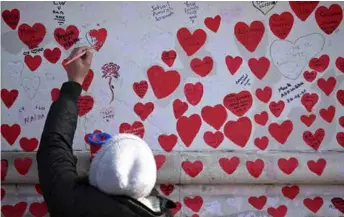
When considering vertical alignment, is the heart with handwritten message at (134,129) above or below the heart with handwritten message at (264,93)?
below

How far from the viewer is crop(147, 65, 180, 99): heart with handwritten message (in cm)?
332

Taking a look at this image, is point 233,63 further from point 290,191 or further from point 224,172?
point 290,191

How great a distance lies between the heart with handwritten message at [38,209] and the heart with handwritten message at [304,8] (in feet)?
7.27

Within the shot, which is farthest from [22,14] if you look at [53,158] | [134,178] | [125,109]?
[134,178]

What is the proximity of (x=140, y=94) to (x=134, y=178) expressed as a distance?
5.54ft

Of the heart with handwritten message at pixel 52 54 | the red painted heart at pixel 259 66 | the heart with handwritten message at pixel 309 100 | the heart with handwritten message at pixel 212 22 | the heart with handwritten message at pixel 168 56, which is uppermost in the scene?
the heart with handwritten message at pixel 212 22

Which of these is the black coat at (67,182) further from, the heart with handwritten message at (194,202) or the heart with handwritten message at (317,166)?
the heart with handwritten message at (317,166)

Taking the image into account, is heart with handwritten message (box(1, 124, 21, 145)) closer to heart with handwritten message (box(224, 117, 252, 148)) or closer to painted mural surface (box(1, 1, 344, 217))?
painted mural surface (box(1, 1, 344, 217))

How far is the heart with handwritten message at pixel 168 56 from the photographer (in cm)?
332

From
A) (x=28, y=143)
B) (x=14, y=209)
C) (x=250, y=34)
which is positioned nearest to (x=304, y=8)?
(x=250, y=34)

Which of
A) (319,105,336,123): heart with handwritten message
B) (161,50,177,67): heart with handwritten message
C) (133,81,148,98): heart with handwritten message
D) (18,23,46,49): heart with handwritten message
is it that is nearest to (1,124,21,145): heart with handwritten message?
(18,23,46,49): heart with handwritten message

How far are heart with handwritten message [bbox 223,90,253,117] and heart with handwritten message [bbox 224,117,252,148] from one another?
0.19 feet

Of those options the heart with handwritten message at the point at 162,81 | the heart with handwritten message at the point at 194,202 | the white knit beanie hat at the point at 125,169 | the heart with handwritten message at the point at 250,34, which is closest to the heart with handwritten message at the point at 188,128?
the heart with handwritten message at the point at 162,81

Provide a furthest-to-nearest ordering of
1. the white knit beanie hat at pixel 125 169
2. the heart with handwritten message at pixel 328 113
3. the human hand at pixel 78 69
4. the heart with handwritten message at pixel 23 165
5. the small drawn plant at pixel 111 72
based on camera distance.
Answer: the heart with handwritten message at pixel 328 113 < the small drawn plant at pixel 111 72 < the heart with handwritten message at pixel 23 165 < the human hand at pixel 78 69 < the white knit beanie hat at pixel 125 169
